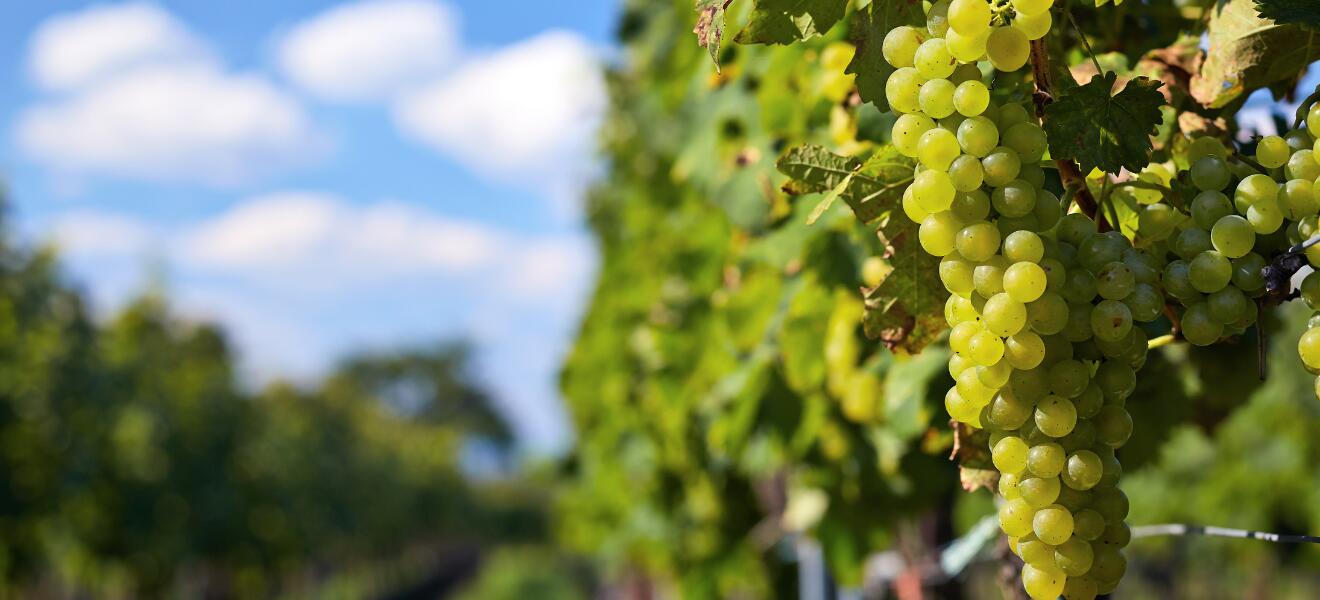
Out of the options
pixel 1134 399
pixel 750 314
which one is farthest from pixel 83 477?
pixel 1134 399

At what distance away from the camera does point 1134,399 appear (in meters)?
1.86

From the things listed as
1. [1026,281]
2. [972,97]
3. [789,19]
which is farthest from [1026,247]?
[789,19]

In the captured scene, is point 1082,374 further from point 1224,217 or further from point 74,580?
point 74,580

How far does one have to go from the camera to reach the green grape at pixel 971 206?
1.01 metres

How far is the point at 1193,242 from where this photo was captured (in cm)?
103

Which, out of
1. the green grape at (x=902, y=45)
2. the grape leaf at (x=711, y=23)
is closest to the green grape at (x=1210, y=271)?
the green grape at (x=902, y=45)

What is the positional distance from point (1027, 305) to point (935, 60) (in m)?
0.24

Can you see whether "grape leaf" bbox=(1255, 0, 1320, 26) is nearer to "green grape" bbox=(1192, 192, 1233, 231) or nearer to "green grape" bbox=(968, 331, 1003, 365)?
"green grape" bbox=(1192, 192, 1233, 231)

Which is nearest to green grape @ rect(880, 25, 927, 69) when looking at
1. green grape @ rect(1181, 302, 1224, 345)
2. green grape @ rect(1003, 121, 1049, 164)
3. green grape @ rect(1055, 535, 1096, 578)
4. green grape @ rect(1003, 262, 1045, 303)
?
green grape @ rect(1003, 121, 1049, 164)

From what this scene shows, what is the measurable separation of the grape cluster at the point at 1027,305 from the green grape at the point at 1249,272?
7cm

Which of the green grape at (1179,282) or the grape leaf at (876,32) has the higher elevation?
the grape leaf at (876,32)

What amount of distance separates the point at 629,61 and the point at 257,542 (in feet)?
46.1

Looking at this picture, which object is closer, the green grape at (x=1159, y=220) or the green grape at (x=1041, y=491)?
the green grape at (x=1041, y=491)

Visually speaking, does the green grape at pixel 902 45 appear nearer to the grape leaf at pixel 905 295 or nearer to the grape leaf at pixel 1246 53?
the grape leaf at pixel 905 295
